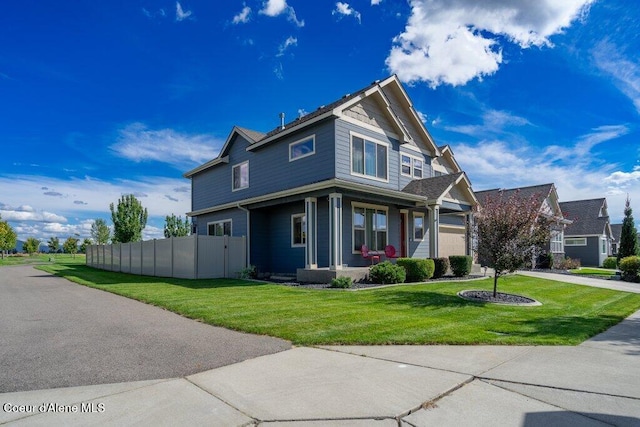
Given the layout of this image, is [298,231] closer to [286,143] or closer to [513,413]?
[286,143]

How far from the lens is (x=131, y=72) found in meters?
16.4

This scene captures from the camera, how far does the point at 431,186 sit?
1875cm

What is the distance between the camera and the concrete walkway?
3559 millimetres

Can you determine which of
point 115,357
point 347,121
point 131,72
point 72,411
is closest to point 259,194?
point 347,121

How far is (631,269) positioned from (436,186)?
11.5m

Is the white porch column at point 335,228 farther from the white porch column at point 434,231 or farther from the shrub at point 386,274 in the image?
the white porch column at point 434,231

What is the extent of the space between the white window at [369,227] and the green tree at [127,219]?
99.9 ft

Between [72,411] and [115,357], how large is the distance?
72.9 inches

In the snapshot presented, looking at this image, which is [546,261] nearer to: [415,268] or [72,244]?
[415,268]

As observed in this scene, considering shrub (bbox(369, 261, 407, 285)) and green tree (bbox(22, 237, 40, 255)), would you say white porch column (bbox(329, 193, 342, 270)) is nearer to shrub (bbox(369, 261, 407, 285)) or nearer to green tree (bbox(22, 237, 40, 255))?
shrub (bbox(369, 261, 407, 285))

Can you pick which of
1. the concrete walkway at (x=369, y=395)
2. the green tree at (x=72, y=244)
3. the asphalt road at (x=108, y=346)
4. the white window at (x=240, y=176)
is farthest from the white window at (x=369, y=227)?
the green tree at (x=72, y=244)

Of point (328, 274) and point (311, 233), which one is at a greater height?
point (311, 233)

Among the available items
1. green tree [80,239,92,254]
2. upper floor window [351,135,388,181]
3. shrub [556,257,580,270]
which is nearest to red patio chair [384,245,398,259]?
upper floor window [351,135,388,181]

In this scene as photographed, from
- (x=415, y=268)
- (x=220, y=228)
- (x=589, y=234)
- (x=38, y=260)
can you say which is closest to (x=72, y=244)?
(x=38, y=260)
